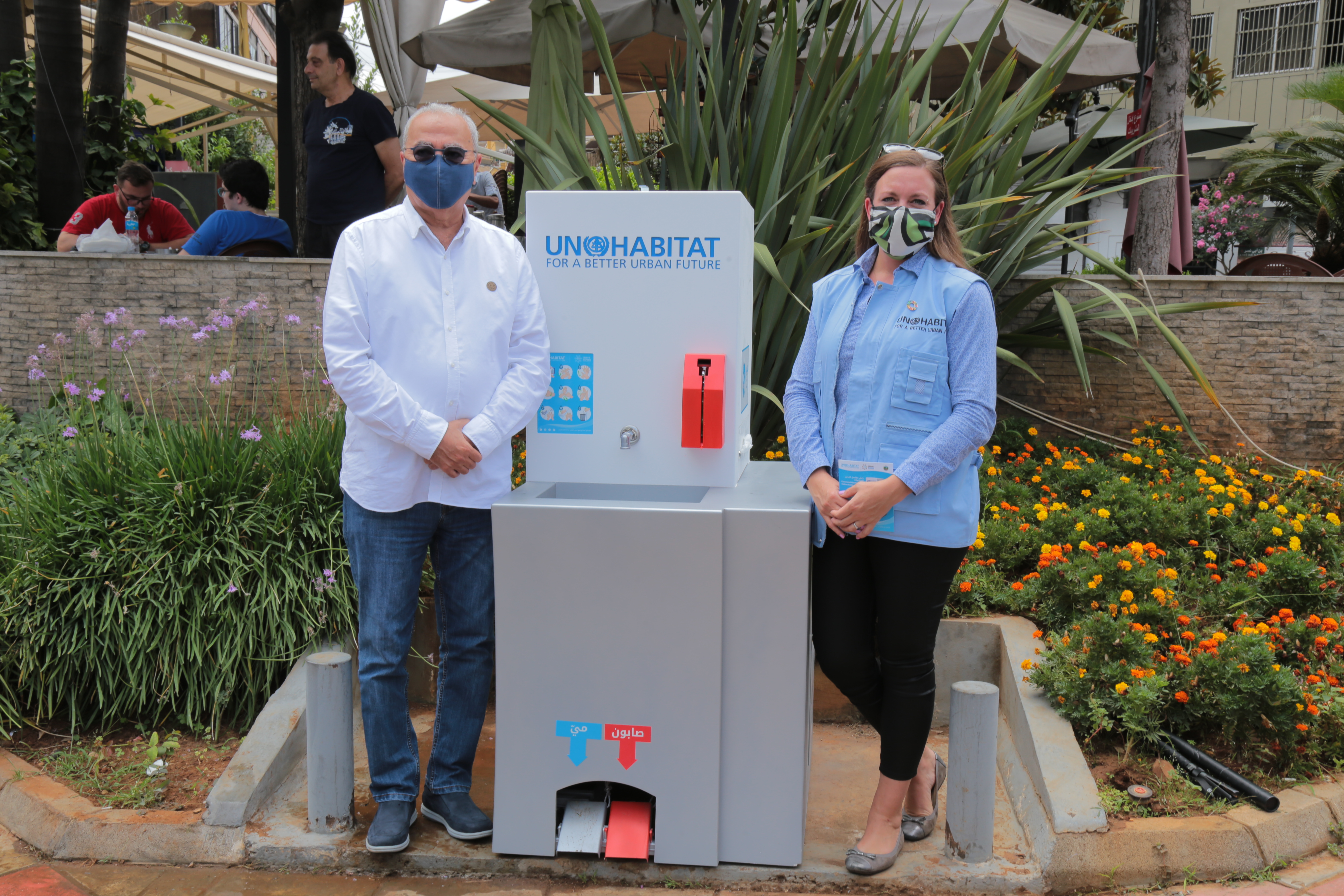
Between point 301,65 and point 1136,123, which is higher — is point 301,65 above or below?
above

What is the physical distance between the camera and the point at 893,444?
96.8 inches

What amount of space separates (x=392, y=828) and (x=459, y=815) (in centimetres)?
19

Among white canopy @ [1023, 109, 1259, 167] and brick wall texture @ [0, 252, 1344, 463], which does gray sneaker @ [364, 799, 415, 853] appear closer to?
brick wall texture @ [0, 252, 1344, 463]

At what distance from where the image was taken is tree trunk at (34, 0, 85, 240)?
6754 mm

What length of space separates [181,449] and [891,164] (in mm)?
2841

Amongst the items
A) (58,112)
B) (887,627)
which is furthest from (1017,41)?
(58,112)

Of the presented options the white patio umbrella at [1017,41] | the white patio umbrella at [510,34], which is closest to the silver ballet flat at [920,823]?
the white patio umbrella at [1017,41]

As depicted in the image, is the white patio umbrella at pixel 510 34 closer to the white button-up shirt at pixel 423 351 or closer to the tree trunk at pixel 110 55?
the tree trunk at pixel 110 55

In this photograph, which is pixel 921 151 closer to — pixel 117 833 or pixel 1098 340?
pixel 117 833

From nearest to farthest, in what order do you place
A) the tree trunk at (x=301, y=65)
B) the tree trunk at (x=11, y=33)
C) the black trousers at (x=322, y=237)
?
the black trousers at (x=322, y=237) < the tree trunk at (x=301, y=65) < the tree trunk at (x=11, y=33)

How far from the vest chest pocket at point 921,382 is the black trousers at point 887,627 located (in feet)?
1.10

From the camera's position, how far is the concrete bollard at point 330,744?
2.80 m

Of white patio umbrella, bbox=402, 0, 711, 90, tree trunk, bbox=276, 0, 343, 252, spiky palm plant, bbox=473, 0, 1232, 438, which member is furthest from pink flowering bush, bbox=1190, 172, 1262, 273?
tree trunk, bbox=276, 0, 343, 252

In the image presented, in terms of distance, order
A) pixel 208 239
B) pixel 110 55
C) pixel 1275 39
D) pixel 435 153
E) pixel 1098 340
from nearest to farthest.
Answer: pixel 435 153 < pixel 1098 340 < pixel 208 239 < pixel 110 55 < pixel 1275 39
